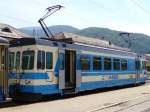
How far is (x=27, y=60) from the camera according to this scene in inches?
756

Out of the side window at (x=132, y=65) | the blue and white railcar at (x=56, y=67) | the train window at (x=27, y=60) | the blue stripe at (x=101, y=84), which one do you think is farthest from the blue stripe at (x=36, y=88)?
the side window at (x=132, y=65)

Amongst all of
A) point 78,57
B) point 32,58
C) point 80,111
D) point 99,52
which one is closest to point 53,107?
point 80,111

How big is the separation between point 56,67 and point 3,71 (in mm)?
4008

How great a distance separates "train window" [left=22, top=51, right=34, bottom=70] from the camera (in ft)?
62.3

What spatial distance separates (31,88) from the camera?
18594 millimetres

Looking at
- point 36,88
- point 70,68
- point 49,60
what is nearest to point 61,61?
point 49,60

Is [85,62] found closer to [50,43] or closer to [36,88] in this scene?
[50,43]

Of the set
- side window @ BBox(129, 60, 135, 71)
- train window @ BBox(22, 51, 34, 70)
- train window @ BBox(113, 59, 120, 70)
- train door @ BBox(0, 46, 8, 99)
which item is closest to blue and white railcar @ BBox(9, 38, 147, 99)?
train window @ BBox(22, 51, 34, 70)

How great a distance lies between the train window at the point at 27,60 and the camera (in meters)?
19.0

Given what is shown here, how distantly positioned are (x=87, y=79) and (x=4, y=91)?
775 centimetres

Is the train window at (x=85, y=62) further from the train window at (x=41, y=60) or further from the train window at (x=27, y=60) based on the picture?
the train window at (x=27, y=60)

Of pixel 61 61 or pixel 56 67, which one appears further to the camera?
pixel 61 61

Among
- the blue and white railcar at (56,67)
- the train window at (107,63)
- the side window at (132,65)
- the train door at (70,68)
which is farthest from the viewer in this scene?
the side window at (132,65)

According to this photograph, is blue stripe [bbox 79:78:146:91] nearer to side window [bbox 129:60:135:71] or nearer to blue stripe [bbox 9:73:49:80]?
side window [bbox 129:60:135:71]
